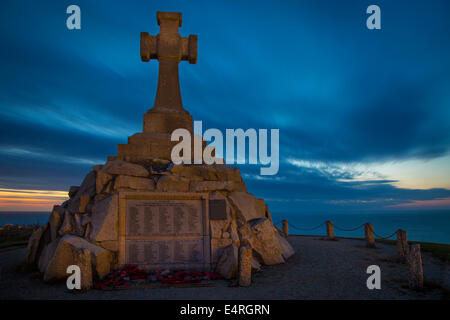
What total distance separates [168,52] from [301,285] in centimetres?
1094

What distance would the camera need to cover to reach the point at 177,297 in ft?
20.7

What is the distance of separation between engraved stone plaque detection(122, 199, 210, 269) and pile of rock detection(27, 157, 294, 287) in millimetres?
353

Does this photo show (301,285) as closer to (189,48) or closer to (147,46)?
(189,48)

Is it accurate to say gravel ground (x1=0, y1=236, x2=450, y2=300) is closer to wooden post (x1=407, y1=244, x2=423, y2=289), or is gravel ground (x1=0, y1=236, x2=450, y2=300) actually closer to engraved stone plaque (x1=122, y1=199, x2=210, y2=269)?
wooden post (x1=407, y1=244, x2=423, y2=289)

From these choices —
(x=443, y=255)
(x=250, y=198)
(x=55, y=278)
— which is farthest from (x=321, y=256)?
(x=55, y=278)

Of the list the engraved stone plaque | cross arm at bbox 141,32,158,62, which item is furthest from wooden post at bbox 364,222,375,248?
cross arm at bbox 141,32,158,62

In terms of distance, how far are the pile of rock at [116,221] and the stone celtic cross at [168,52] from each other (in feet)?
11.1

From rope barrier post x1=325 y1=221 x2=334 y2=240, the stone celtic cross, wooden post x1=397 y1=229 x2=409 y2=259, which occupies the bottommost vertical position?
rope barrier post x1=325 y1=221 x2=334 y2=240

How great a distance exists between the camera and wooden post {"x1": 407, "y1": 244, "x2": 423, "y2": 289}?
22.4ft

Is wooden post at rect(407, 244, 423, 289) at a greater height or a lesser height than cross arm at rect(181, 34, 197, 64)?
lesser

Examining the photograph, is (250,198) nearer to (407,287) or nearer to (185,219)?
(185,219)
